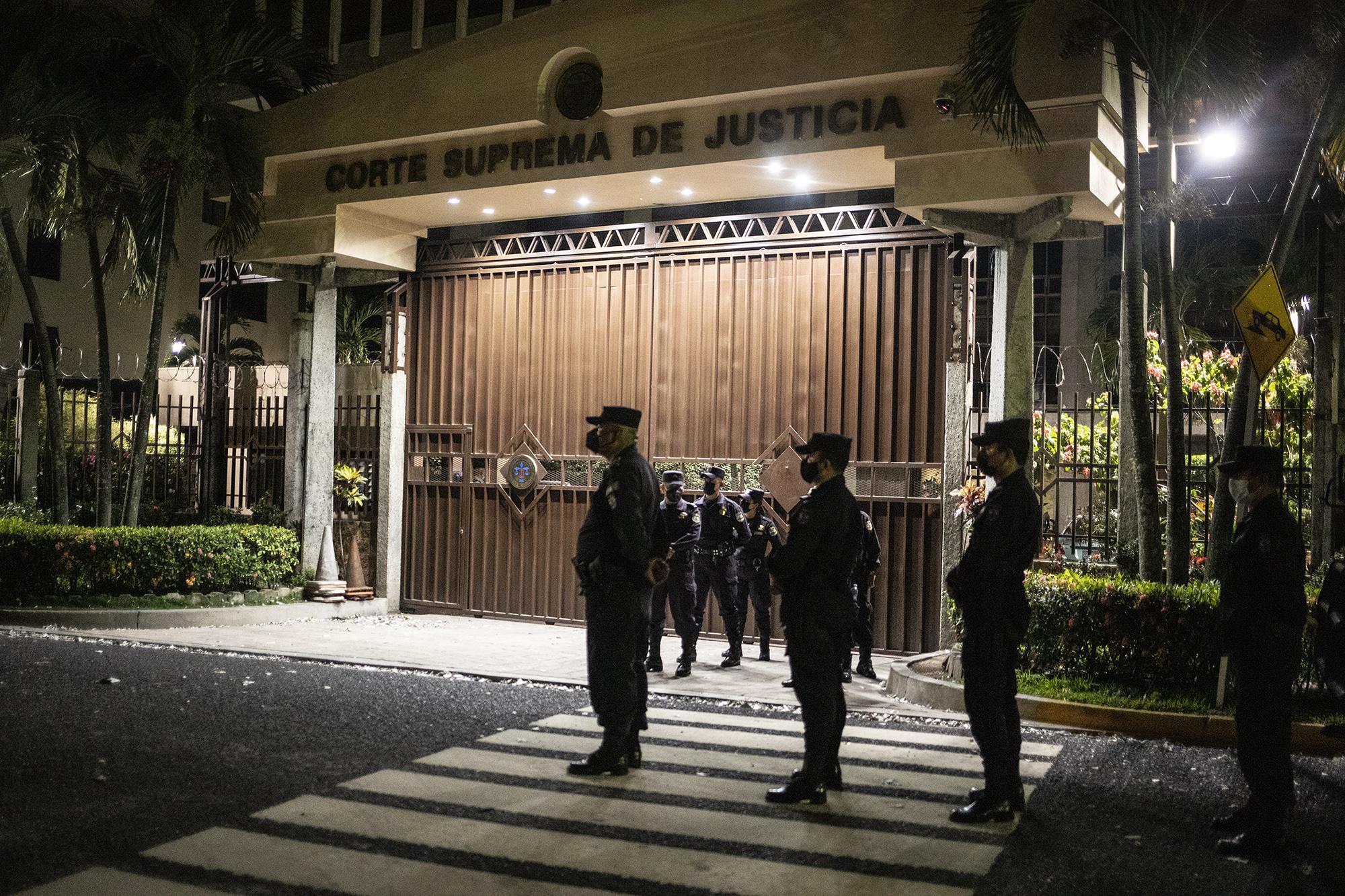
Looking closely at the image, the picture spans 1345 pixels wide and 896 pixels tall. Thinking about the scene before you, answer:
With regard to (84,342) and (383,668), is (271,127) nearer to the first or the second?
(383,668)

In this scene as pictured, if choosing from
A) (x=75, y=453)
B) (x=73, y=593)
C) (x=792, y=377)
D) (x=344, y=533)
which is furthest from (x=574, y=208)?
(x=75, y=453)

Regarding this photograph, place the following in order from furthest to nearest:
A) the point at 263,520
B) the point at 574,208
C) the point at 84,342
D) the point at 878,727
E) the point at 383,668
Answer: the point at 84,342 < the point at 263,520 < the point at 574,208 < the point at 383,668 < the point at 878,727

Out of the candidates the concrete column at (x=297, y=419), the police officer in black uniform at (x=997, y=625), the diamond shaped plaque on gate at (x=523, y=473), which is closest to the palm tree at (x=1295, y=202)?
the police officer in black uniform at (x=997, y=625)

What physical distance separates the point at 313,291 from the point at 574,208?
4041mm

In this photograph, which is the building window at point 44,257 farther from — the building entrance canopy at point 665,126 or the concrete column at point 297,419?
the building entrance canopy at point 665,126

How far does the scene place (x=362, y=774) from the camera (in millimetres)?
6867

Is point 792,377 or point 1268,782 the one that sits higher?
point 792,377

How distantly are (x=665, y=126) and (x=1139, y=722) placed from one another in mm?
7598

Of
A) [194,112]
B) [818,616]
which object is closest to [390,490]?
[194,112]

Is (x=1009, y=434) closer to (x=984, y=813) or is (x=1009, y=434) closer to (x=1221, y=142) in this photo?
(x=984, y=813)

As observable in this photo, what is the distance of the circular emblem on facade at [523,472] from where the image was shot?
14.9 meters

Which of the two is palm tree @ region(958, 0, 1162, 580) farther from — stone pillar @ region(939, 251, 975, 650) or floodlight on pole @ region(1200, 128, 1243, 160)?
floodlight on pole @ region(1200, 128, 1243, 160)

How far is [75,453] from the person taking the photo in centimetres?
1888

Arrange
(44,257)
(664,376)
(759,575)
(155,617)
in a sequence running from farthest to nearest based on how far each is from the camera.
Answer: (44,257)
(664,376)
(155,617)
(759,575)
